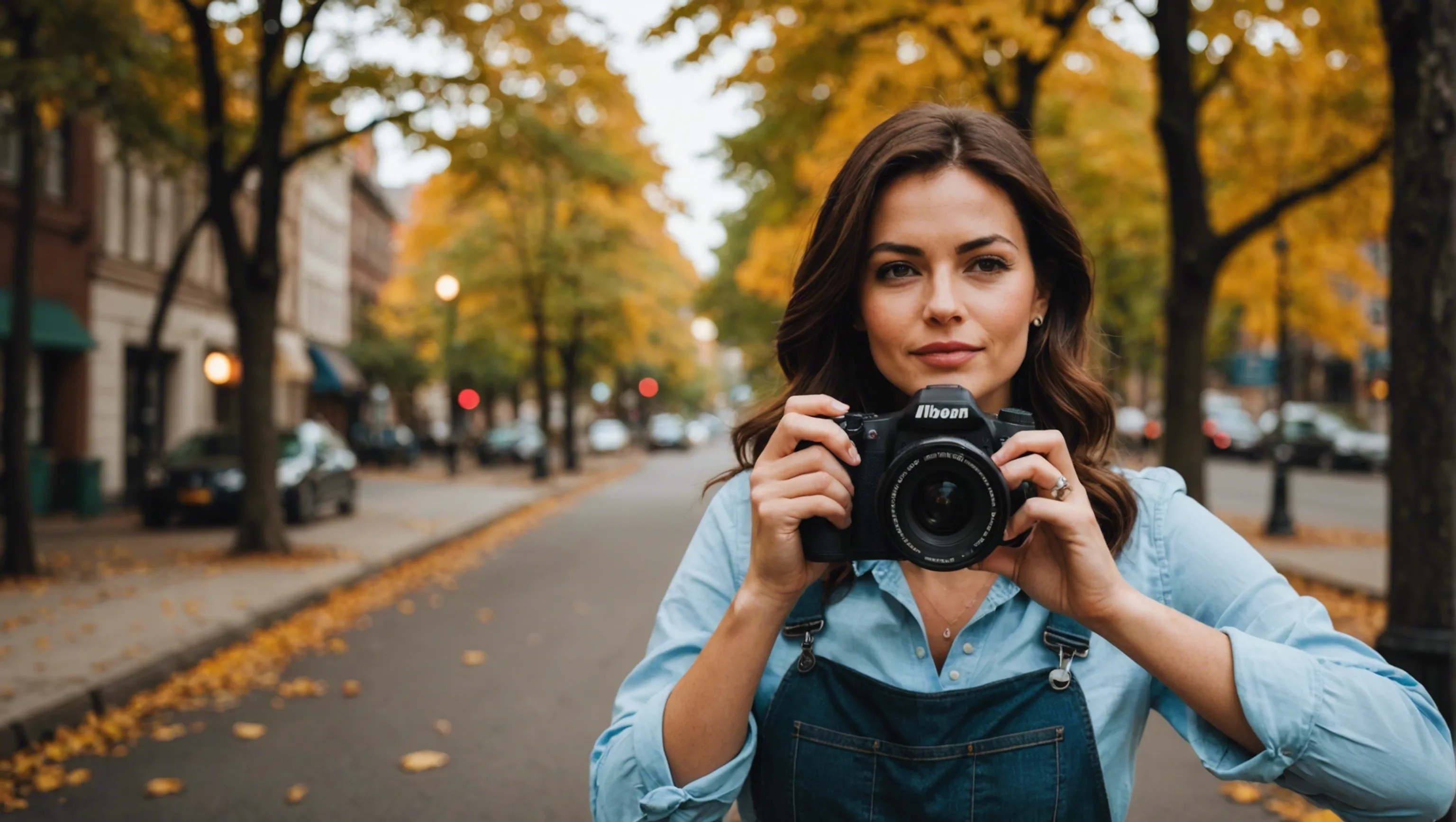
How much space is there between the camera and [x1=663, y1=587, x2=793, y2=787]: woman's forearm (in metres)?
1.56

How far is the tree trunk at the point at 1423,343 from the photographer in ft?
13.6

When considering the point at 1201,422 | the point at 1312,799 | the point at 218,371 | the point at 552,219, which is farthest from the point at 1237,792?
the point at 552,219

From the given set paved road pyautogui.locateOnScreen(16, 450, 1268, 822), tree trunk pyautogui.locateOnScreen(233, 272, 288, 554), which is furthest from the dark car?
paved road pyautogui.locateOnScreen(16, 450, 1268, 822)

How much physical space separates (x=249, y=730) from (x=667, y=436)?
49.1 meters

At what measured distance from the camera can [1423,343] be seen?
4.20m

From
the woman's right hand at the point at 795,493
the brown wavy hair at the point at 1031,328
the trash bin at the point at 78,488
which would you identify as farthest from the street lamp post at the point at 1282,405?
the trash bin at the point at 78,488

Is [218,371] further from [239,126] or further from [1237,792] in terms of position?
[1237,792]

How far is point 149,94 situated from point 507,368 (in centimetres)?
2850

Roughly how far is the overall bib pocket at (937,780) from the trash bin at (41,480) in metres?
18.4

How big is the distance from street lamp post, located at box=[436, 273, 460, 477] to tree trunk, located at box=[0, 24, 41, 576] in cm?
1306

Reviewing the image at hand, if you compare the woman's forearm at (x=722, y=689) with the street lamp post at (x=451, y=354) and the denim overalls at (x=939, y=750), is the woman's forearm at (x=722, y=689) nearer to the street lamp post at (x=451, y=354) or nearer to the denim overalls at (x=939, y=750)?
the denim overalls at (x=939, y=750)

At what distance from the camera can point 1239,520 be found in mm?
16188

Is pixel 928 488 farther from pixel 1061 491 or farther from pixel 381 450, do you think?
pixel 381 450

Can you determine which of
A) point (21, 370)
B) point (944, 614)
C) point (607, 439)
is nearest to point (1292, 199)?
point (944, 614)
